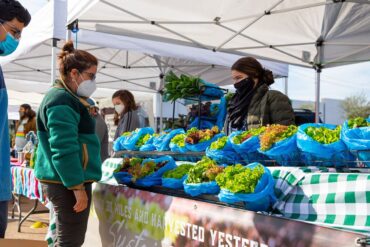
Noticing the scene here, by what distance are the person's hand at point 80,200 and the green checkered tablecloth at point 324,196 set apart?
958 millimetres

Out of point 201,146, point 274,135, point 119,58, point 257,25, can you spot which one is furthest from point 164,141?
point 119,58

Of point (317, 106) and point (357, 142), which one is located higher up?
point (317, 106)

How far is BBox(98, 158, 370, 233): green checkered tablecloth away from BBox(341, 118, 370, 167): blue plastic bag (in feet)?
0.35

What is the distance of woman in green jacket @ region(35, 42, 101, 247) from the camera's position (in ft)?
6.81

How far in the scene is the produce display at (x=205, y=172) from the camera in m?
1.90

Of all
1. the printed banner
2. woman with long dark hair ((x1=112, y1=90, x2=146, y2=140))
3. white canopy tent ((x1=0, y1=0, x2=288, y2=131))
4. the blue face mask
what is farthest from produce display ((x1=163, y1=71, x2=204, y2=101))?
white canopy tent ((x1=0, y1=0, x2=288, y2=131))

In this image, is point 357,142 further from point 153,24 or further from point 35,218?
point 35,218

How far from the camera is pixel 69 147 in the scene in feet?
6.80

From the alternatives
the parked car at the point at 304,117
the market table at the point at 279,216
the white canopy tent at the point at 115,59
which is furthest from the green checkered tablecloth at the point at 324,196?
the white canopy tent at the point at 115,59

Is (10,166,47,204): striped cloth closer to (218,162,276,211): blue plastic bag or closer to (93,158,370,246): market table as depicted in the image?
(93,158,370,246): market table

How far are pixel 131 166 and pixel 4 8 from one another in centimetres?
119

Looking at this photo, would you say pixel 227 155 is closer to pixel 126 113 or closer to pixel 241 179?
pixel 241 179

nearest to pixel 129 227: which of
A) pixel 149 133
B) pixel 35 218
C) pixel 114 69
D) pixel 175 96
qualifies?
pixel 149 133

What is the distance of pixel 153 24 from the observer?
524 centimetres
